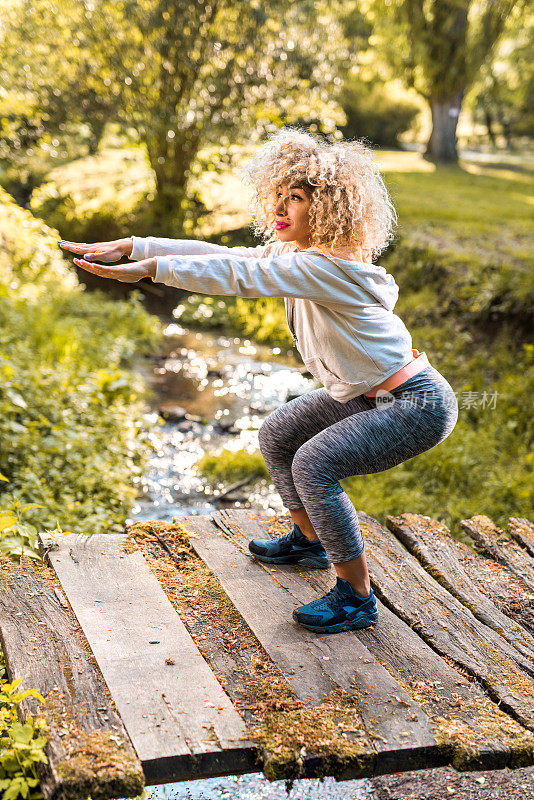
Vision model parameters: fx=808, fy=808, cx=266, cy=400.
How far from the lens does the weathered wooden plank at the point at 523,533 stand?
13.2 feet

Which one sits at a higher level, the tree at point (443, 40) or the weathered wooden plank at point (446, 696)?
the tree at point (443, 40)

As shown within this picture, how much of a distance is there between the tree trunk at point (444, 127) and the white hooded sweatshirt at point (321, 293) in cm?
1820

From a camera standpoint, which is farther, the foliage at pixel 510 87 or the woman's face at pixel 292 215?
the foliage at pixel 510 87

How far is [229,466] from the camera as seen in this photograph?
6168mm

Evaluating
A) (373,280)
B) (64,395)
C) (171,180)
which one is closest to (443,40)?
(171,180)

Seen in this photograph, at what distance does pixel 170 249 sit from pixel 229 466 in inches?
136

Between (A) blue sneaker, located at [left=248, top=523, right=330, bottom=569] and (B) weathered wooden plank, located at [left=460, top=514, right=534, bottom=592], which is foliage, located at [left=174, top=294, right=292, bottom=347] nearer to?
(B) weathered wooden plank, located at [left=460, top=514, right=534, bottom=592]

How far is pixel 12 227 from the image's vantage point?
9.48m

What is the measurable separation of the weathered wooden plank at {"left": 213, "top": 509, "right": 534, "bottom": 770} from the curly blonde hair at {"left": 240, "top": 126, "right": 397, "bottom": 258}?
4.57 feet

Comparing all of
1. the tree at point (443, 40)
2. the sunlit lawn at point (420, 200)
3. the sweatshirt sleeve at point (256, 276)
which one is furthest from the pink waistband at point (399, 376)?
the tree at point (443, 40)

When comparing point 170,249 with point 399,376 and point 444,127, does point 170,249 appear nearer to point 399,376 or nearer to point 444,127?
point 399,376

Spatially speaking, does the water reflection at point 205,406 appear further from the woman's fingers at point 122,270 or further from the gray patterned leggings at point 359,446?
the woman's fingers at point 122,270

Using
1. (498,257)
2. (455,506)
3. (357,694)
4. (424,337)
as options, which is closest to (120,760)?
(357,694)

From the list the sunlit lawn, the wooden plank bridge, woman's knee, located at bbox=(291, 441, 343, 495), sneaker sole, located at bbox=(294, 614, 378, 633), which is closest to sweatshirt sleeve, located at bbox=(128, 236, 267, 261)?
woman's knee, located at bbox=(291, 441, 343, 495)
